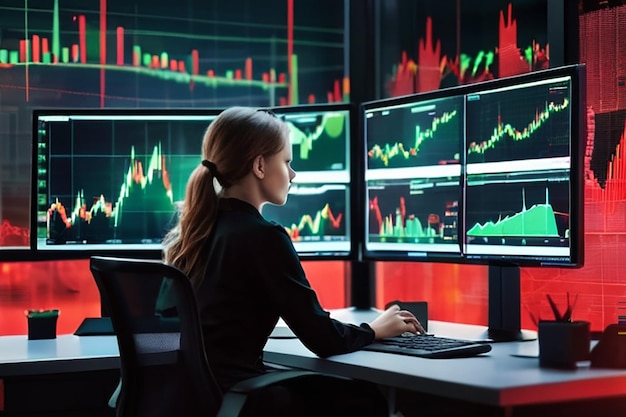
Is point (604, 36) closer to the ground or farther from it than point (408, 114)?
farther from it

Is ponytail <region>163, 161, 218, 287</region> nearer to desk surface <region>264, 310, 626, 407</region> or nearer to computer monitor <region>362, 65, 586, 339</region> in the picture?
desk surface <region>264, 310, 626, 407</region>

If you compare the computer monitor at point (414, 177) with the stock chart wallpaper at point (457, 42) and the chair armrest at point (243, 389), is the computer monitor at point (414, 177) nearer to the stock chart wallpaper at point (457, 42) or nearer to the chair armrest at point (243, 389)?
the stock chart wallpaper at point (457, 42)

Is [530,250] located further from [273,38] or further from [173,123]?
[273,38]

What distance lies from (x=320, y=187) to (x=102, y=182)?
690mm

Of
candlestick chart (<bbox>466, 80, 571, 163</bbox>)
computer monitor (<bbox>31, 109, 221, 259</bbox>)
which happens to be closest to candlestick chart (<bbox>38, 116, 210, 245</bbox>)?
computer monitor (<bbox>31, 109, 221, 259</bbox>)

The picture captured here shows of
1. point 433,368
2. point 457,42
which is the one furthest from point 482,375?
point 457,42

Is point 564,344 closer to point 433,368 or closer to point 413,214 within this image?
point 433,368

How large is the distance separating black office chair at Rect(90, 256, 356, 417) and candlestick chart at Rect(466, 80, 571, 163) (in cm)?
82

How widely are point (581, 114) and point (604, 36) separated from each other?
0.47m

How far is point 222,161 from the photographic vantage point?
1978mm

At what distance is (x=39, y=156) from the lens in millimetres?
2590

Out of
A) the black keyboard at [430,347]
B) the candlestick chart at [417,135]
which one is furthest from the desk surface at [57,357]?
the candlestick chart at [417,135]

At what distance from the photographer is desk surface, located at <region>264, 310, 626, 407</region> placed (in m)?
1.48

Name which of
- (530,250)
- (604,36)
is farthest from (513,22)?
(530,250)
